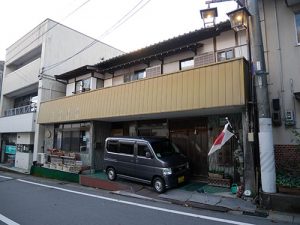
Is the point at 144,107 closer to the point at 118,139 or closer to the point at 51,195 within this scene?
the point at 118,139

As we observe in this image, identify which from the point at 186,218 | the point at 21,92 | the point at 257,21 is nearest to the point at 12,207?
the point at 186,218

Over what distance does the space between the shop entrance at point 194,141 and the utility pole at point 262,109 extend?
365 centimetres

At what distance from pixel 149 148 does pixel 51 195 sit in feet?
14.4

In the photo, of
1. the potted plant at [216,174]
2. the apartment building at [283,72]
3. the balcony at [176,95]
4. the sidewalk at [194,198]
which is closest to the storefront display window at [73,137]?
the balcony at [176,95]

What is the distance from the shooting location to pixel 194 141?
11.8 m

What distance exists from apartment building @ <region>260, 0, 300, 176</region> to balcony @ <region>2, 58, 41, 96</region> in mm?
17276

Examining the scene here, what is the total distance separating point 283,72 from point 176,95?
402cm

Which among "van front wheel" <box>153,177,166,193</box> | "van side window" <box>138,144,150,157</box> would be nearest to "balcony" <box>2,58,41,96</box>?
"van side window" <box>138,144,150,157</box>

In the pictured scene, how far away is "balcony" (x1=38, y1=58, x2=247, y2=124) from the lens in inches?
333

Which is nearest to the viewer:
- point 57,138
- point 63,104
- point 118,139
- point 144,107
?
point 144,107

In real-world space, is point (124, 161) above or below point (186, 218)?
above

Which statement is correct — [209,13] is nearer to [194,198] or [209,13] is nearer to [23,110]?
[194,198]

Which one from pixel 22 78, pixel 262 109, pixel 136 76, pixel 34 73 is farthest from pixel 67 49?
pixel 262 109

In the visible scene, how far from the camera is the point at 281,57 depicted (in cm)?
920
